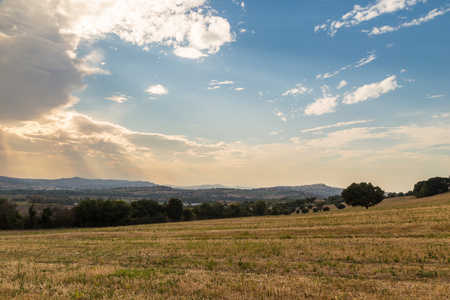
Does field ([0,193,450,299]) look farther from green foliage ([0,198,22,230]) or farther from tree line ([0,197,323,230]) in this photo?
green foliage ([0,198,22,230])

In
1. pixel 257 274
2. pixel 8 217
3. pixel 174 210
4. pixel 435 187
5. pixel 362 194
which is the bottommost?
pixel 174 210

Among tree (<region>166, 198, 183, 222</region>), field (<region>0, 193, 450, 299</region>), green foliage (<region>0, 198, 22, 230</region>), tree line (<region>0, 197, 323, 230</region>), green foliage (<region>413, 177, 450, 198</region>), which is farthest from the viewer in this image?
green foliage (<region>413, 177, 450, 198</region>)

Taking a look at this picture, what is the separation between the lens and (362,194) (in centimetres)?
9000

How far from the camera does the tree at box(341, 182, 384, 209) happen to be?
89562 millimetres

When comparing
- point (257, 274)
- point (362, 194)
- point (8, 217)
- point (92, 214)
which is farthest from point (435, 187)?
point (8, 217)

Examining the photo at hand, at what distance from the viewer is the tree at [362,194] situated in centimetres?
8956

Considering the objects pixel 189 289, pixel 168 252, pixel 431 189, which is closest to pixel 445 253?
pixel 189 289

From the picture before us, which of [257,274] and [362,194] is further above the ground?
[257,274]

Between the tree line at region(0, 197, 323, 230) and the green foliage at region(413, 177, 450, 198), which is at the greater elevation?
the green foliage at region(413, 177, 450, 198)

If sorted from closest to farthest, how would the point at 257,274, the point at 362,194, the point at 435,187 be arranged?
the point at 257,274 < the point at 362,194 < the point at 435,187

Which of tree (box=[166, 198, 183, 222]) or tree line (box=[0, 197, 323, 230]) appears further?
tree (box=[166, 198, 183, 222])

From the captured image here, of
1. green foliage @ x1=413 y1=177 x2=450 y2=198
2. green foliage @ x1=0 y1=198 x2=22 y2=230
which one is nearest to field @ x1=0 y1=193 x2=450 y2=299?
green foliage @ x1=0 y1=198 x2=22 y2=230

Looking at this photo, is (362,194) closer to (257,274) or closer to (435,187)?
(435,187)

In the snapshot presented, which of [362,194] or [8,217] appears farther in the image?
[362,194]
